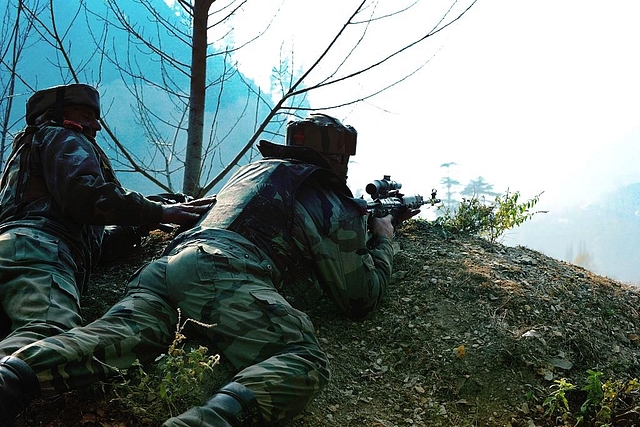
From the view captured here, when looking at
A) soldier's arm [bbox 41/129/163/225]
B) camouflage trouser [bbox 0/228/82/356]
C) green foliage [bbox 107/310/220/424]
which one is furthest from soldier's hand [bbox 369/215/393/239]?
camouflage trouser [bbox 0/228/82/356]

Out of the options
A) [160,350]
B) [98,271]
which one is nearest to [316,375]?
[160,350]

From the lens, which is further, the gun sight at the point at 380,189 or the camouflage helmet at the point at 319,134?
the gun sight at the point at 380,189

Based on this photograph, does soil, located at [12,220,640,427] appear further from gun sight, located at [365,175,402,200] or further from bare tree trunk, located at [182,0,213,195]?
bare tree trunk, located at [182,0,213,195]

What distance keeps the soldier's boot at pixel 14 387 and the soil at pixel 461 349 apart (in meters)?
0.30

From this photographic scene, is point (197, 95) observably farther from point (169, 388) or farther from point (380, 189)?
point (169, 388)

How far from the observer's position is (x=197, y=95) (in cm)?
595

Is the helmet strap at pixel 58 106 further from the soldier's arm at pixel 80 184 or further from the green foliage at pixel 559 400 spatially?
the green foliage at pixel 559 400

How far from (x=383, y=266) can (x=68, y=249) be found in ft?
6.84

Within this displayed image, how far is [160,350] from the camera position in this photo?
2.94 m

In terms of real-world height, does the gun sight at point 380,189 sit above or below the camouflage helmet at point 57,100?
below

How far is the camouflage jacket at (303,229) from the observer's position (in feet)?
10.9

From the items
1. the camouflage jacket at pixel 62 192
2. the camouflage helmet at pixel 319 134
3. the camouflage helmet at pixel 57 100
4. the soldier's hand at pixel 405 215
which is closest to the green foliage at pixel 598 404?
the camouflage helmet at pixel 319 134

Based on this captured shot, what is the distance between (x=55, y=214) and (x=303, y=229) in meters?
1.59

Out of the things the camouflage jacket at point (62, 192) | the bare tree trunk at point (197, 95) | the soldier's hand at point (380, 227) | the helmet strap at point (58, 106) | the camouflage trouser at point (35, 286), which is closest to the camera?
the camouflage trouser at point (35, 286)
